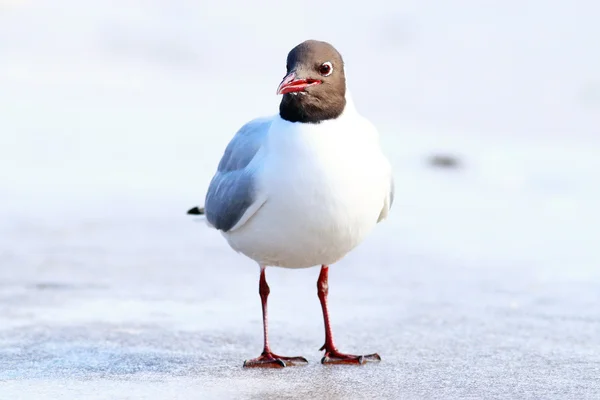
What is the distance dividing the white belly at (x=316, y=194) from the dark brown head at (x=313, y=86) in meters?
0.09

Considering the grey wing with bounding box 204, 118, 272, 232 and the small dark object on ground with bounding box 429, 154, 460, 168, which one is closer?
the grey wing with bounding box 204, 118, 272, 232

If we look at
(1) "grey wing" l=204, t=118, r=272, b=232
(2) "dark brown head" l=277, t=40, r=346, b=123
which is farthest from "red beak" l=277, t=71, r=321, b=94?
(1) "grey wing" l=204, t=118, r=272, b=232

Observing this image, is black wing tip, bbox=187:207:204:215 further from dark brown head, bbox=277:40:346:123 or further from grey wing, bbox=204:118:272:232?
dark brown head, bbox=277:40:346:123

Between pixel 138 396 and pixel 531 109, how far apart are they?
38.7 ft

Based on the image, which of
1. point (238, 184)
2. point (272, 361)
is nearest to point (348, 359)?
point (272, 361)

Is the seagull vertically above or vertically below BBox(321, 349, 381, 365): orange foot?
above

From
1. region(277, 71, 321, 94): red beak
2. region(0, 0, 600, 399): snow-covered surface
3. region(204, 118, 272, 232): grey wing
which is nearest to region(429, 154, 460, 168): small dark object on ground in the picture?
region(0, 0, 600, 399): snow-covered surface

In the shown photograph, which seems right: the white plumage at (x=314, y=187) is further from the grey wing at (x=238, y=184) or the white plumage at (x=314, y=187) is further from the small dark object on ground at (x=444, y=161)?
the small dark object on ground at (x=444, y=161)

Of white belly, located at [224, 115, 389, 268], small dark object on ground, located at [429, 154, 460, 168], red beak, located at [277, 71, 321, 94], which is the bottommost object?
white belly, located at [224, 115, 389, 268]

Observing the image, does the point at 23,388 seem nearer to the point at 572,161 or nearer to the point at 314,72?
the point at 314,72

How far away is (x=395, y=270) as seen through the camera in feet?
22.2

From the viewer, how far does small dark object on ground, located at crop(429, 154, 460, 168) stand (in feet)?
33.6

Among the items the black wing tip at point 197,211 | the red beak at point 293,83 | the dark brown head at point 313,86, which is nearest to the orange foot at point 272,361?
the dark brown head at point 313,86

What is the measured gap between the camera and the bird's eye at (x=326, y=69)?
447 cm
